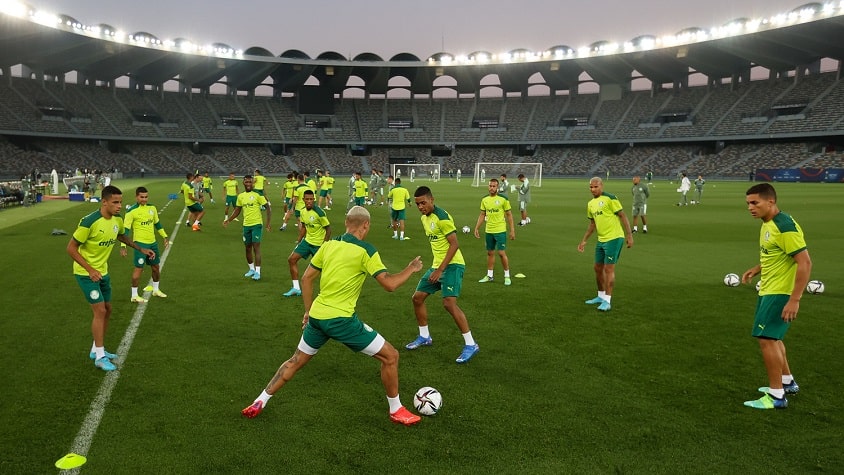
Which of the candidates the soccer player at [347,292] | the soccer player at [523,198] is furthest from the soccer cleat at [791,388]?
the soccer player at [523,198]

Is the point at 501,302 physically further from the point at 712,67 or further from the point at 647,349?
the point at 712,67

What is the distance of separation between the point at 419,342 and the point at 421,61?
79.0 meters

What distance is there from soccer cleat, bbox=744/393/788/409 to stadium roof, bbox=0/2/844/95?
63386 millimetres

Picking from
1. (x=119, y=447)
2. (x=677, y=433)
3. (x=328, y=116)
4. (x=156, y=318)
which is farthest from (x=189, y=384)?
(x=328, y=116)

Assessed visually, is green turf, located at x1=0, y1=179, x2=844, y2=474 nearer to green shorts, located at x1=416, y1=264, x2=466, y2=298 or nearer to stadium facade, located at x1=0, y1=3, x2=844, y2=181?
green shorts, located at x1=416, y1=264, x2=466, y2=298

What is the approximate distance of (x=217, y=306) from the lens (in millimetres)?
9516

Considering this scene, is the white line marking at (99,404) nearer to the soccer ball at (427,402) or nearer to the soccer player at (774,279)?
the soccer ball at (427,402)

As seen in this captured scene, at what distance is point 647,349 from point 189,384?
20.2ft

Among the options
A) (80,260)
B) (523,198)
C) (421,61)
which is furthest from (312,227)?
(421,61)

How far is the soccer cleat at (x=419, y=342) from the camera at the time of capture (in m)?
7.41

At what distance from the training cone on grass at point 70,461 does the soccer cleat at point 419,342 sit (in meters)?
4.03

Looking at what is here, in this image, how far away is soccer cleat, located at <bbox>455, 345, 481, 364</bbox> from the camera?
6945 millimetres

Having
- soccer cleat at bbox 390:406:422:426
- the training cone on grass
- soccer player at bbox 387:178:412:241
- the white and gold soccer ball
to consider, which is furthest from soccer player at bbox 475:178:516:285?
the training cone on grass

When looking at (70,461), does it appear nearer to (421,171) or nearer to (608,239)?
(608,239)
